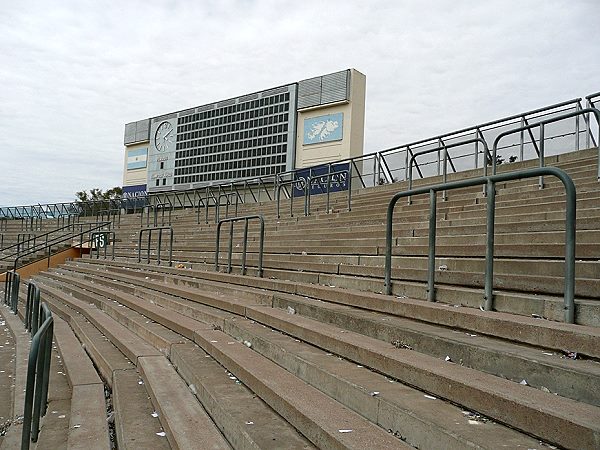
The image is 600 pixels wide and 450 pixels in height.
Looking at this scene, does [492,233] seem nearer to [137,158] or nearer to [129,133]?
[137,158]

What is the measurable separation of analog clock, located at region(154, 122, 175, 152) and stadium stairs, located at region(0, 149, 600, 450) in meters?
29.9

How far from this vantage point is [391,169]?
51.3ft

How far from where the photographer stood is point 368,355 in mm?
3422

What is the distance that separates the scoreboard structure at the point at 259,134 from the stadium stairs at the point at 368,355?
60.8 feet

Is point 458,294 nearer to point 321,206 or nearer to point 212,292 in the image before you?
point 212,292

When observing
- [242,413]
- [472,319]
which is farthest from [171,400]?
[472,319]

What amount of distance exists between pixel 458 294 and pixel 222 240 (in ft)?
27.9

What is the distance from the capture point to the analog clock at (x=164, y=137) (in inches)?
1426

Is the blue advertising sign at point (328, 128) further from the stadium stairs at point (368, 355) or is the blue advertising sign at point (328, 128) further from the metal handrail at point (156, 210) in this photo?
the stadium stairs at point (368, 355)

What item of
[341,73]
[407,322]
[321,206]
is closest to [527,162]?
[321,206]

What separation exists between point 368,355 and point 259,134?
2681 centimetres

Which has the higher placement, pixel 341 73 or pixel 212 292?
pixel 341 73

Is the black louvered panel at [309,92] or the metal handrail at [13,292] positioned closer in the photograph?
the metal handrail at [13,292]

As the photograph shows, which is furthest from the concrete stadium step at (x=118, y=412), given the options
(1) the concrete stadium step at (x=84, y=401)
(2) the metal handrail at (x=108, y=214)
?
(2) the metal handrail at (x=108, y=214)
